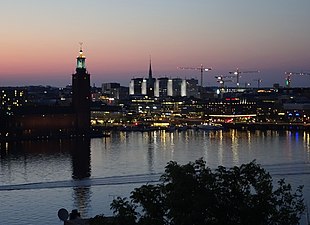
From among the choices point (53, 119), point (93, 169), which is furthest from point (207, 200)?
point (53, 119)

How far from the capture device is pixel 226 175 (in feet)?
13.1

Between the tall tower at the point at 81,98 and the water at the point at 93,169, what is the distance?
3531mm

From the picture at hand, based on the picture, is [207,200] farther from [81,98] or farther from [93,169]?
[81,98]

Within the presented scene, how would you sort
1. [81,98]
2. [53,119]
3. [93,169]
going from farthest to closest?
[81,98] < [53,119] < [93,169]

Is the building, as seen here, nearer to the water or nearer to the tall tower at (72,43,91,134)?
the tall tower at (72,43,91,134)

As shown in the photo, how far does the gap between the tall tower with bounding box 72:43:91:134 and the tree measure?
23.0 meters

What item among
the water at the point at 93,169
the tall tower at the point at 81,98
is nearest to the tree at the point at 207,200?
the water at the point at 93,169

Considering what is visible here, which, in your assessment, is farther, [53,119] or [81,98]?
[81,98]

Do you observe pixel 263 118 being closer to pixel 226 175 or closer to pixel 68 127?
pixel 68 127

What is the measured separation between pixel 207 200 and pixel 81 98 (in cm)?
2393

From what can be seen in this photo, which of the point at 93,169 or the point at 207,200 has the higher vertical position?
the point at 207,200

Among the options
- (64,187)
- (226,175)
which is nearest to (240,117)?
(64,187)

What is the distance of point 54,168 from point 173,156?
393 centimetres

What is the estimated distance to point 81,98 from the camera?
27484 millimetres
